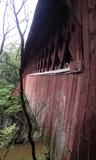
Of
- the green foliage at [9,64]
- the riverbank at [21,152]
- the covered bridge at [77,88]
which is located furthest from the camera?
the riverbank at [21,152]

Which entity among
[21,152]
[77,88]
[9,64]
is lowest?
[21,152]

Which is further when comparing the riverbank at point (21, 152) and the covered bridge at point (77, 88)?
the riverbank at point (21, 152)

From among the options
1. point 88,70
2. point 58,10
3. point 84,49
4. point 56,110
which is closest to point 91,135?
point 88,70

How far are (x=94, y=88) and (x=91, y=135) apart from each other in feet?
1.65

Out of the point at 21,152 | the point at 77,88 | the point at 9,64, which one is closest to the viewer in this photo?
the point at 77,88

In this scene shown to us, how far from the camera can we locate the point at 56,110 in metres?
5.38

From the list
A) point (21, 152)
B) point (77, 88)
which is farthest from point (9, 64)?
point (21, 152)

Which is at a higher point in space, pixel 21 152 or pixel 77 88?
pixel 77 88

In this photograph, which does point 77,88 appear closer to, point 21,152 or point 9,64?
point 9,64

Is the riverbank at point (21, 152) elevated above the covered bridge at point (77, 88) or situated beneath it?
situated beneath

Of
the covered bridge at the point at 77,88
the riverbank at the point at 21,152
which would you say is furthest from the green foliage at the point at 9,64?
the riverbank at the point at 21,152

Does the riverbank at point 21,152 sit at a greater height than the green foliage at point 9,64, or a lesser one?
lesser

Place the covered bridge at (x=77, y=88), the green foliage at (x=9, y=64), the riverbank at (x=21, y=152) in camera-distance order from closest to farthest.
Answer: the covered bridge at (x=77, y=88), the green foliage at (x=9, y=64), the riverbank at (x=21, y=152)

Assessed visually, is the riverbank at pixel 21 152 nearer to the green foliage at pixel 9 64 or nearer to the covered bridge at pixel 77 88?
the green foliage at pixel 9 64
